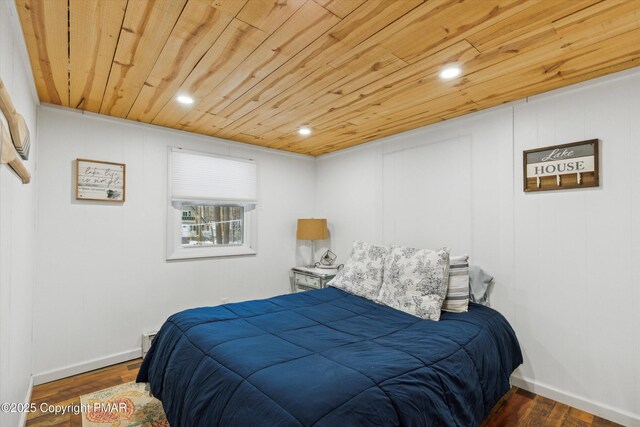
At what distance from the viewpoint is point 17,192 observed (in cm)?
179

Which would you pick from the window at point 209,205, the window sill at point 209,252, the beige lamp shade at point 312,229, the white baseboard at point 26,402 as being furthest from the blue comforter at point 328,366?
the beige lamp shade at point 312,229

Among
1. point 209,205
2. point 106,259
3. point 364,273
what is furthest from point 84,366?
point 364,273

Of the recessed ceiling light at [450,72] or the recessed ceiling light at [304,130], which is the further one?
the recessed ceiling light at [304,130]

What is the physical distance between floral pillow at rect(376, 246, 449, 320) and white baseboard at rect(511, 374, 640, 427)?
3.36 feet

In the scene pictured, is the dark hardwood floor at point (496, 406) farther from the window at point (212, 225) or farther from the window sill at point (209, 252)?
the window at point (212, 225)

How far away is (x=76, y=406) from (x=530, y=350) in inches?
138

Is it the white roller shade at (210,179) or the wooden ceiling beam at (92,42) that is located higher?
the wooden ceiling beam at (92,42)

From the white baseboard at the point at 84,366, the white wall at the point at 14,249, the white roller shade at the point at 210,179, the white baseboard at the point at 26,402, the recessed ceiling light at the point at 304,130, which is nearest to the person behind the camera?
the white wall at the point at 14,249

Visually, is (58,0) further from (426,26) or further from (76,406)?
(76,406)

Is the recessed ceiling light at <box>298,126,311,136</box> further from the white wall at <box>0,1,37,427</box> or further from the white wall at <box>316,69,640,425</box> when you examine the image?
the white wall at <box>0,1,37,427</box>

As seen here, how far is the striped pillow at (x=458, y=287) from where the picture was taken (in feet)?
8.27

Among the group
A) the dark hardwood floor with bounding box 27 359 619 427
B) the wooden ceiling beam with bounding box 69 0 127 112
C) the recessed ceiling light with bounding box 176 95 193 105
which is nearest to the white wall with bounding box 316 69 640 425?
the dark hardwood floor with bounding box 27 359 619 427

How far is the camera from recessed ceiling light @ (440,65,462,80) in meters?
2.09

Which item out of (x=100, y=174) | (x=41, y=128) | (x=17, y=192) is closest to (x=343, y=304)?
(x=17, y=192)
